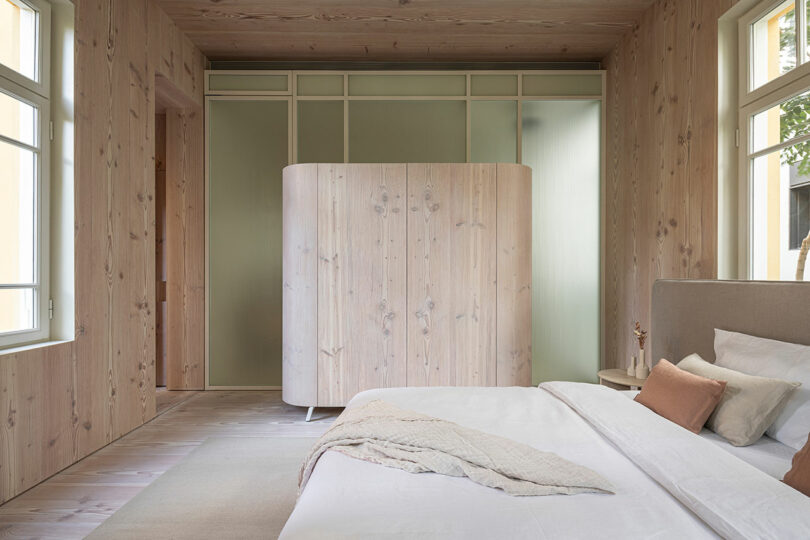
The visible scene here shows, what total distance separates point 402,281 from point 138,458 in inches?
71.7

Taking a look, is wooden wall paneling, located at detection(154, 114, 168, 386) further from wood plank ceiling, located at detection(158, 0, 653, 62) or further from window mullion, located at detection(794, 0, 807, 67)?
window mullion, located at detection(794, 0, 807, 67)

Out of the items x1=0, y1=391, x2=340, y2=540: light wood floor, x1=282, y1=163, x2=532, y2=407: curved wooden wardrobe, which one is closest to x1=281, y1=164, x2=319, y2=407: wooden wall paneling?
x1=282, y1=163, x2=532, y2=407: curved wooden wardrobe

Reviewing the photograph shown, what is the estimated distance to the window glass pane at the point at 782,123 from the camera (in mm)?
2143

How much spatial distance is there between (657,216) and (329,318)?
2269 millimetres

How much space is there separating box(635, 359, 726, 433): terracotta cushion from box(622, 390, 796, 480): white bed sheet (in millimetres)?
79

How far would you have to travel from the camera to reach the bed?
39.8 inches

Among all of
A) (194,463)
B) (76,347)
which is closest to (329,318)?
(194,463)

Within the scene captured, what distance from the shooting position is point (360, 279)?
3285 millimetres

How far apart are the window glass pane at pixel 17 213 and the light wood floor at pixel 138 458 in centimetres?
98

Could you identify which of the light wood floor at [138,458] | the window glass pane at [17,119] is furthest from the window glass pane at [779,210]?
the window glass pane at [17,119]

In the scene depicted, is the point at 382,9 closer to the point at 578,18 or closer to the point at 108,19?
the point at 578,18

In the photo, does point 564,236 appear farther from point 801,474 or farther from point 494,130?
point 801,474

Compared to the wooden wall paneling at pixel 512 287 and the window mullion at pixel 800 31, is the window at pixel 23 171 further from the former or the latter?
the window mullion at pixel 800 31

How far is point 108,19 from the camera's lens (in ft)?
9.25
